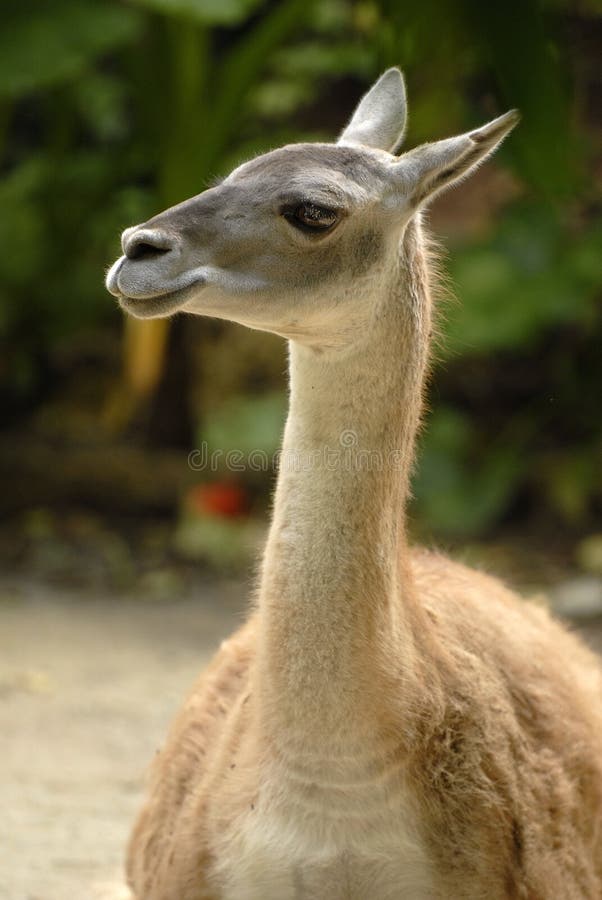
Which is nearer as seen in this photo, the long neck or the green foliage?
the long neck

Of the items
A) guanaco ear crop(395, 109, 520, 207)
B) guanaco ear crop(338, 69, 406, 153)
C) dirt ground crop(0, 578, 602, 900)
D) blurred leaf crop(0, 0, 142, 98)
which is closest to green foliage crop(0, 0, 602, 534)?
blurred leaf crop(0, 0, 142, 98)

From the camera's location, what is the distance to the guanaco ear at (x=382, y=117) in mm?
3605

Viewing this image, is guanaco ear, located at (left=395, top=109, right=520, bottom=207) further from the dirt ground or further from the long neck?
the dirt ground

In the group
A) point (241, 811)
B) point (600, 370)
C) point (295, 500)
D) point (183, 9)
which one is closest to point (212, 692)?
point (241, 811)

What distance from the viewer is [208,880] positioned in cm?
327

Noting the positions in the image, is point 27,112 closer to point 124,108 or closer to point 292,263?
point 124,108

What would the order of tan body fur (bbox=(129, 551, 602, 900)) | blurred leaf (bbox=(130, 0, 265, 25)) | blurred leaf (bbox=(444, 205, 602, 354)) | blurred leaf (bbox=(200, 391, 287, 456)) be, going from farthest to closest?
blurred leaf (bbox=(444, 205, 602, 354))
blurred leaf (bbox=(200, 391, 287, 456))
blurred leaf (bbox=(130, 0, 265, 25))
tan body fur (bbox=(129, 551, 602, 900))

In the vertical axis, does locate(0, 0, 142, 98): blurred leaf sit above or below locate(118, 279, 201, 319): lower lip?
above

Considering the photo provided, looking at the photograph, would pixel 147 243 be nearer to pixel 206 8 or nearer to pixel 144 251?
pixel 144 251

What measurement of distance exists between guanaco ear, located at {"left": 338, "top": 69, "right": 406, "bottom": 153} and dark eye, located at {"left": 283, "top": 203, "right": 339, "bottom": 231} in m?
0.60

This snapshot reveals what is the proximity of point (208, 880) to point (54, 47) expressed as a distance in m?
5.16

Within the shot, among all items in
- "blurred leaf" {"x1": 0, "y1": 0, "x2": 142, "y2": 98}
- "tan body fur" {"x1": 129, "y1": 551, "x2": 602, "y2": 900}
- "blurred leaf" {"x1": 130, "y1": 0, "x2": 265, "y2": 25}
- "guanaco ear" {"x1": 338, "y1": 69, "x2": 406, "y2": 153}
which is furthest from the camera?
"blurred leaf" {"x1": 0, "y1": 0, "x2": 142, "y2": 98}

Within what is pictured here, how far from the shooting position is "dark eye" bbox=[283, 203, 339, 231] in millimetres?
2965

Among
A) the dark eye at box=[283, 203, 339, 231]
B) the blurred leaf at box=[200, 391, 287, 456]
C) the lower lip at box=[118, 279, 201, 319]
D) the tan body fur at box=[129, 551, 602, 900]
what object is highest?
the blurred leaf at box=[200, 391, 287, 456]
